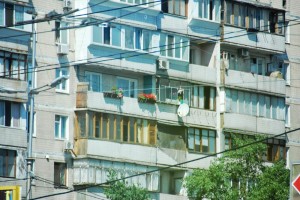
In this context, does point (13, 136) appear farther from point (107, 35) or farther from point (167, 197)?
point (167, 197)

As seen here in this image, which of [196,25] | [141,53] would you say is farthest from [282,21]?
[141,53]

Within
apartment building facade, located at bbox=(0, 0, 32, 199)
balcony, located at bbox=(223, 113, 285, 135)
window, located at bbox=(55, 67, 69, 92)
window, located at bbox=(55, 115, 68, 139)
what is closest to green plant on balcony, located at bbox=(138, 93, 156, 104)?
window, located at bbox=(55, 67, 69, 92)

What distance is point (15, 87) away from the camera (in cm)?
5347

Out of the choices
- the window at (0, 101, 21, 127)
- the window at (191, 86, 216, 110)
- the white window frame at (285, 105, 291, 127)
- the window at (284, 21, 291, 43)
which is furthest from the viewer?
the window at (284, 21, 291, 43)

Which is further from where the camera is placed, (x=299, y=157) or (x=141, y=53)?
(x=299, y=157)

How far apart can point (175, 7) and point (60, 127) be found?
10.3m

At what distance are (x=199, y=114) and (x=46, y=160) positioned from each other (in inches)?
411

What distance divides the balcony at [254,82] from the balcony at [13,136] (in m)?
14.3

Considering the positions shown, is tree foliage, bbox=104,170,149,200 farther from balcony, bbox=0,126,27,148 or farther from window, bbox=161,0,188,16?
window, bbox=161,0,188,16

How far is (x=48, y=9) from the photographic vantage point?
5584 cm

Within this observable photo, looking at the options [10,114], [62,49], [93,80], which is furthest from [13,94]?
[93,80]

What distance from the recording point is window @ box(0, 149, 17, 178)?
5300 centimetres

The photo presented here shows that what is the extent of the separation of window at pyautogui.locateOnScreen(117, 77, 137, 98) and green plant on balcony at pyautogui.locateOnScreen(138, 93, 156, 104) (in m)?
0.59

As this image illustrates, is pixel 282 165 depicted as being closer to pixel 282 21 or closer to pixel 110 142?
pixel 110 142
